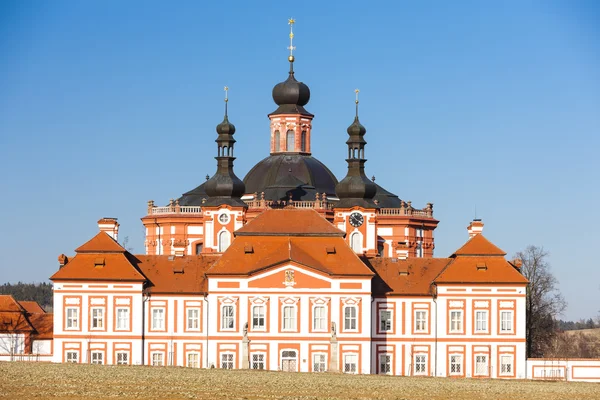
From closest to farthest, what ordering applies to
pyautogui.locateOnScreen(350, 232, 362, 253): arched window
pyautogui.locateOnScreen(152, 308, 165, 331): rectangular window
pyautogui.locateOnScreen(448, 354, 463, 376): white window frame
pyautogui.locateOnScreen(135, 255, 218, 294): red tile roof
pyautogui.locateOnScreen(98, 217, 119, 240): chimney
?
pyautogui.locateOnScreen(448, 354, 463, 376): white window frame → pyautogui.locateOnScreen(152, 308, 165, 331): rectangular window → pyautogui.locateOnScreen(135, 255, 218, 294): red tile roof → pyautogui.locateOnScreen(98, 217, 119, 240): chimney → pyautogui.locateOnScreen(350, 232, 362, 253): arched window

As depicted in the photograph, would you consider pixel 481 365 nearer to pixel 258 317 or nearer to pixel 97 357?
pixel 258 317

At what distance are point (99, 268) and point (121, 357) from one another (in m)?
5.39

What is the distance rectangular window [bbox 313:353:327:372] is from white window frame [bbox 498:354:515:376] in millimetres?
10188

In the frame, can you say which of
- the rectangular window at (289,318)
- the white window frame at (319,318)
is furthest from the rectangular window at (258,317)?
the white window frame at (319,318)

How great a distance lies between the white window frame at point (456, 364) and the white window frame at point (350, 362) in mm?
5631

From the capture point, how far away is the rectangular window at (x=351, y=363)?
10594 cm

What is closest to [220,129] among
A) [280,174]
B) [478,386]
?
[280,174]

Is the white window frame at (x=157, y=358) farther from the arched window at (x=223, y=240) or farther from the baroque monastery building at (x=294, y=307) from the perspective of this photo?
the arched window at (x=223, y=240)

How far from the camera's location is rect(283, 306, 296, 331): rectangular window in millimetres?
106750

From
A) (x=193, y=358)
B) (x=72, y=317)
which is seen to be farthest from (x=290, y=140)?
(x=72, y=317)

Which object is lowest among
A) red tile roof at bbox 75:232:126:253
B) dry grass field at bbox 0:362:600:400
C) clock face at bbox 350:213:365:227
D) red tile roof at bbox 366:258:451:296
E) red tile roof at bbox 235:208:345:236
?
dry grass field at bbox 0:362:600:400

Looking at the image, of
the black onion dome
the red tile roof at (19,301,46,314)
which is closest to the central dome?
the black onion dome

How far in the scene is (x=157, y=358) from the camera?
107938mm

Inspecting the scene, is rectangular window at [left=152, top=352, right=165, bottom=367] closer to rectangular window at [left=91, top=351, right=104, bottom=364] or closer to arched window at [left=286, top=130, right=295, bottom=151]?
rectangular window at [left=91, top=351, right=104, bottom=364]
